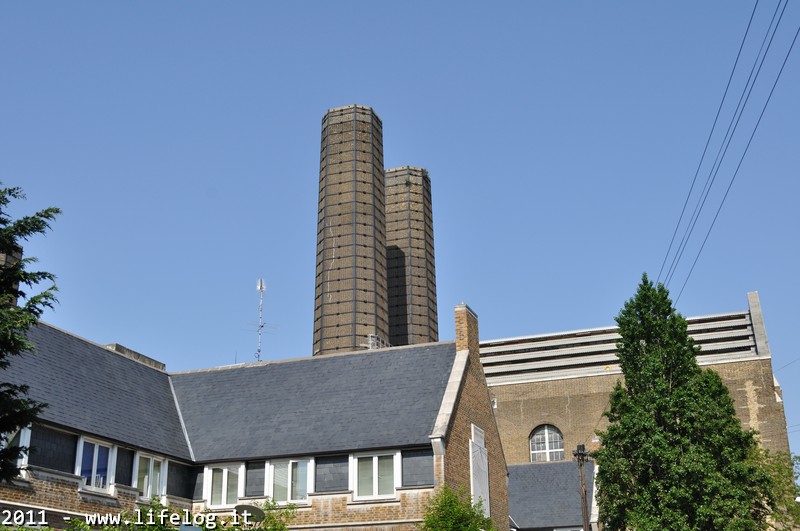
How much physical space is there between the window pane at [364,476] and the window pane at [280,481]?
2.71 m

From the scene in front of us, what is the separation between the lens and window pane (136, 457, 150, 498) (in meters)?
30.5

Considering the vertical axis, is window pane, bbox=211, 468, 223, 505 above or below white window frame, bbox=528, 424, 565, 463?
below

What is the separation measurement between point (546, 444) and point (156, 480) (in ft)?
168

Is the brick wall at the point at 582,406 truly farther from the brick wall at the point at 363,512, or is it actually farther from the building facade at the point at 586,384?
the brick wall at the point at 363,512

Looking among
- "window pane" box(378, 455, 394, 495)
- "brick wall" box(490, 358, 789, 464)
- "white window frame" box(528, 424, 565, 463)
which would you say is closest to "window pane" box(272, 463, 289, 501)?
"window pane" box(378, 455, 394, 495)

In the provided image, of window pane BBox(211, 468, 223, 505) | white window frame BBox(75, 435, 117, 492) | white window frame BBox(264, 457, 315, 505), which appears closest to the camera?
white window frame BBox(75, 435, 117, 492)

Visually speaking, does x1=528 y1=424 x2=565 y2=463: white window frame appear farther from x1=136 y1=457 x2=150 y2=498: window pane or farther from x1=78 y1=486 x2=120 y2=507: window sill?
x1=78 y1=486 x2=120 y2=507: window sill

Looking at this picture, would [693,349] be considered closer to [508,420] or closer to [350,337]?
[508,420]

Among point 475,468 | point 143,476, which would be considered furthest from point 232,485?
A: point 475,468

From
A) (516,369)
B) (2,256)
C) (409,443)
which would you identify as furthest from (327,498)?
(516,369)

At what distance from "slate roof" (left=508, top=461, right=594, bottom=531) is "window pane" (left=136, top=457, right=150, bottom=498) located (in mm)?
20843

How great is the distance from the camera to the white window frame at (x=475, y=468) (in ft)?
105

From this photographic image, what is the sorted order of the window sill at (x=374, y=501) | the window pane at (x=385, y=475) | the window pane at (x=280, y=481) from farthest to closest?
the window pane at (x=280, y=481), the window pane at (x=385, y=475), the window sill at (x=374, y=501)

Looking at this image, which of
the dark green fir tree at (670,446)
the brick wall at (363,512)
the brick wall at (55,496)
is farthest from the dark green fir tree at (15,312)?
the dark green fir tree at (670,446)
